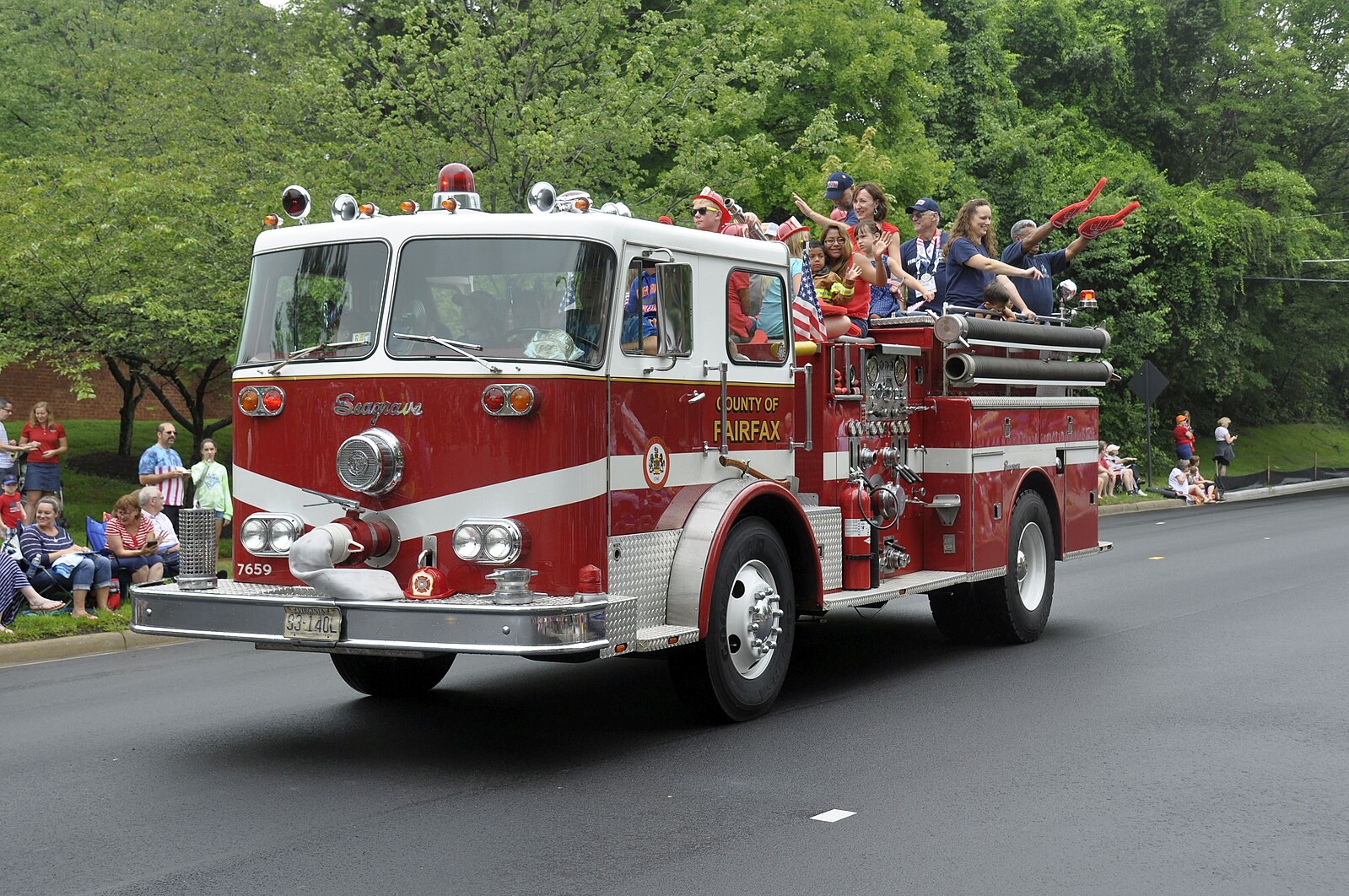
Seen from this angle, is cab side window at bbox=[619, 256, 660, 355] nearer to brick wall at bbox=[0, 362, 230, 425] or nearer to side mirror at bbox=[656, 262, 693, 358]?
side mirror at bbox=[656, 262, 693, 358]

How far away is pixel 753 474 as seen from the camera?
8.32m

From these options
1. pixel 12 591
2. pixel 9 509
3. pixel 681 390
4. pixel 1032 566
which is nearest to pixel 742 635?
pixel 681 390

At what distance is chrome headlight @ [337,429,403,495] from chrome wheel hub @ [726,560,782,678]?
75.0 inches

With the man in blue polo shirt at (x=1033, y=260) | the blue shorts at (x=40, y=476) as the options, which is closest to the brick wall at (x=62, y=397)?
the blue shorts at (x=40, y=476)

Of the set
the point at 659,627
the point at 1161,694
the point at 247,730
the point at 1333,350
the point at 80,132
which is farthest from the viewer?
the point at 1333,350

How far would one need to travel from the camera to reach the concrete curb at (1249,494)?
28.7 meters

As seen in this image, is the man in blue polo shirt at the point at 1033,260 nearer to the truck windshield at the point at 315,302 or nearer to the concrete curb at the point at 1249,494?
the truck windshield at the point at 315,302

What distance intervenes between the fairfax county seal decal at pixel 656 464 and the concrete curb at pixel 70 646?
208 inches

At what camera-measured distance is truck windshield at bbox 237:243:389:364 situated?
7.46m

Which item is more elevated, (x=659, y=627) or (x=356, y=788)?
(x=659, y=627)

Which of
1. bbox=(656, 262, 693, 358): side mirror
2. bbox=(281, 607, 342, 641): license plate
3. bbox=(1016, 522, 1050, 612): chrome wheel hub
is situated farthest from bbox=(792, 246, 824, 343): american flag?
bbox=(281, 607, 342, 641): license plate

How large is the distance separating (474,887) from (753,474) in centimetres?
358

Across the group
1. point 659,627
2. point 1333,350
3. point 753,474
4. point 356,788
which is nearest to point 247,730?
point 356,788

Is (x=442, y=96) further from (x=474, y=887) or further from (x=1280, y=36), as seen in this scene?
(x=1280, y=36)
